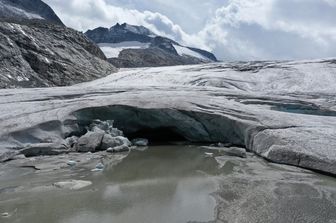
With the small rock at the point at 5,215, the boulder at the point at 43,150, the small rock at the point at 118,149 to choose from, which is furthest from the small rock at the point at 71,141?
the small rock at the point at 5,215

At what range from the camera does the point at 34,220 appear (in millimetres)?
6664

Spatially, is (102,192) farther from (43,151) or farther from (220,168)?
(43,151)

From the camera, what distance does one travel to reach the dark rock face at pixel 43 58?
28.6 metres

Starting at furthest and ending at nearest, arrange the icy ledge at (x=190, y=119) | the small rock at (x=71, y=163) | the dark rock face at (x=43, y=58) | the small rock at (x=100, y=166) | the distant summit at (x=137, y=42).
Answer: the distant summit at (x=137, y=42), the dark rock face at (x=43, y=58), the icy ledge at (x=190, y=119), the small rock at (x=71, y=163), the small rock at (x=100, y=166)

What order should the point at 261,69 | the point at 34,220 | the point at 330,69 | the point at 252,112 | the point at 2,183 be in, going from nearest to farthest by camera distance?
the point at 34,220 → the point at 2,183 → the point at 252,112 → the point at 330,69 → the point at 261,69

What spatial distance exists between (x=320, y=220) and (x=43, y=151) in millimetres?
8159

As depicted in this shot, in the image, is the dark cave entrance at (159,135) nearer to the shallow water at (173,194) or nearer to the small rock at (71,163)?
the shallow water at (173,194)

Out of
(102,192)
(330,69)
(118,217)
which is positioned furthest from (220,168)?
(330,69)

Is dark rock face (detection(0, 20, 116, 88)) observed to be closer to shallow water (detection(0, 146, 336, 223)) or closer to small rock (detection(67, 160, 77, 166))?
small rock (detection(67, 160, 77, 166))

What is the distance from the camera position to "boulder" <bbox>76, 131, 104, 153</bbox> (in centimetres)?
1257

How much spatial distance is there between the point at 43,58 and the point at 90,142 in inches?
808

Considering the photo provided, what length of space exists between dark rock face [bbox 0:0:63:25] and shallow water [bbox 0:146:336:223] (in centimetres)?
6818

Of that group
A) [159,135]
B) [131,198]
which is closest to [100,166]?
[131,198]

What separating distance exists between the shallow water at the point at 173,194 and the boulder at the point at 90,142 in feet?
4.67
